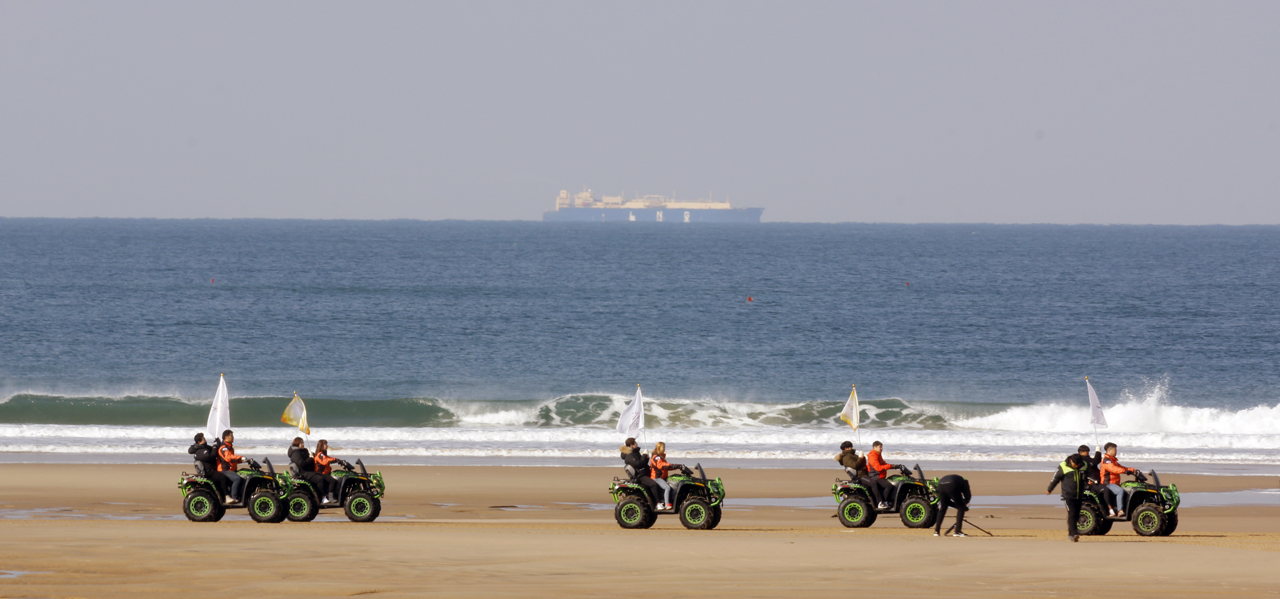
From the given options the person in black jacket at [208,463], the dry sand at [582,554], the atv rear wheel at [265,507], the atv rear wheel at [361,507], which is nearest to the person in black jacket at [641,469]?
the dry sand at [582,554]

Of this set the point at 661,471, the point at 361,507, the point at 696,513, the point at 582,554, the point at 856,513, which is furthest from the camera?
the point at 361,507

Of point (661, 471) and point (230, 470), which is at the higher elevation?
point (661, 471)

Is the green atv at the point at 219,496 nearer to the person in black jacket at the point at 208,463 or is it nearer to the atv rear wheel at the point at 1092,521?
the person in black jacket at the point at 208,463

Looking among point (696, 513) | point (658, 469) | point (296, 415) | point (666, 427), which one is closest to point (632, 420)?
point (658, 469)

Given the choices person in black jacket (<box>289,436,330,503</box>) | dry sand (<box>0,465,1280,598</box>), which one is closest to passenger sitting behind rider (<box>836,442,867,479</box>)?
dry sand (<box>0,465,1280,598</box>)

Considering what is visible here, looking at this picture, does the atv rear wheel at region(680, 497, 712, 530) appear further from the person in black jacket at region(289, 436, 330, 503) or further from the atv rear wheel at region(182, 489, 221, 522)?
the atv rear wheel at region(182, 489, 221, 522)

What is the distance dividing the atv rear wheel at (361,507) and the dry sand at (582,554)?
0.25 metres

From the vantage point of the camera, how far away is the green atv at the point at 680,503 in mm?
16688

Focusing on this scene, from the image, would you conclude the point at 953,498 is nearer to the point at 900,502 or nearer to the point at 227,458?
the point at 900,502

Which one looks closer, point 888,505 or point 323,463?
point 888,505

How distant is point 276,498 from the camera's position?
666 inches

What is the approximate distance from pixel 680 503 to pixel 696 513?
27 centimetres

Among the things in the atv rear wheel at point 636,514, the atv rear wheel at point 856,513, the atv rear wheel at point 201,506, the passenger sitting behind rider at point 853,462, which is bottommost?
the atv rear wheel at point 201,506

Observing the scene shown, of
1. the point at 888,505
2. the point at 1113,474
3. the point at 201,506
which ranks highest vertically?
the point at 1113,474
